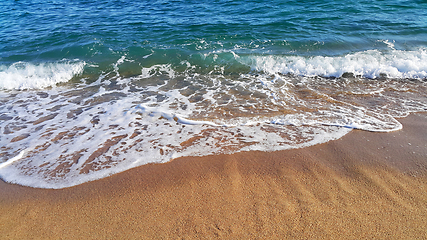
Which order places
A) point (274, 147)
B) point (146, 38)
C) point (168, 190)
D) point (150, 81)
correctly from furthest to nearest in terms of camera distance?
point (146, 38)
point (150, 81)
point (274, 147)
point (168, 190)

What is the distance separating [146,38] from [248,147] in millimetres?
7208

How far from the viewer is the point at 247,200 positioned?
8.82 ft

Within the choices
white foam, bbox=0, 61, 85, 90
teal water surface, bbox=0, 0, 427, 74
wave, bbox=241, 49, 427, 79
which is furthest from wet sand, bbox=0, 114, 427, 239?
teal water surface, bbox=0, 0, 427, 74

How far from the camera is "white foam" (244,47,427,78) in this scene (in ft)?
21.1

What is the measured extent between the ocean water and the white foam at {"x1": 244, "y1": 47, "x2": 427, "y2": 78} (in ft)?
0.13

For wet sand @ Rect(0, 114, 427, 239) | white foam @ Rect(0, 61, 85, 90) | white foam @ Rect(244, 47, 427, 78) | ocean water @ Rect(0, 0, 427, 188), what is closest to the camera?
wet sand @ Rect(0, 114, 427, 239)

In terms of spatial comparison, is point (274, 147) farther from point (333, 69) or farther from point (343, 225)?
point (333, 69)

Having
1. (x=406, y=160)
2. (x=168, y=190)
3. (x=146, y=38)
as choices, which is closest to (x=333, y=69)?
(x=406, y=160)

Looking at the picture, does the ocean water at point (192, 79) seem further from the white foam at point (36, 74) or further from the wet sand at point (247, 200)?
the wet sand at point (247, 200)

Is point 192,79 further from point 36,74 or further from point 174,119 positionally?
point 36,74

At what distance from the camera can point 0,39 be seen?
938 centimetres

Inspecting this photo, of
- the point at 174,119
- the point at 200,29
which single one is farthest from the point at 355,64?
the point at 200,29

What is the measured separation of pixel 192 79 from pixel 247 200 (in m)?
4.52

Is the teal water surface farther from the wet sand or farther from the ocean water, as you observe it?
the wet sand
